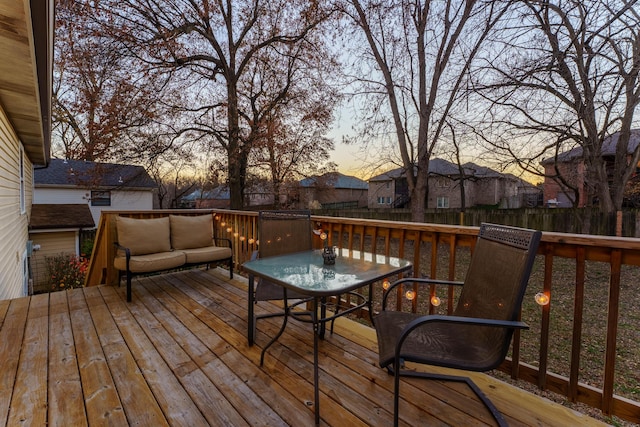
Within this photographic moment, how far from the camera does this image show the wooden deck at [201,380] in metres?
1.63

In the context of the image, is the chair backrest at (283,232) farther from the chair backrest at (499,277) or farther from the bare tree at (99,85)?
the bare tree at (99,85)

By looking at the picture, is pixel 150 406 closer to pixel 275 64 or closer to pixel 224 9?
pixel 275 64

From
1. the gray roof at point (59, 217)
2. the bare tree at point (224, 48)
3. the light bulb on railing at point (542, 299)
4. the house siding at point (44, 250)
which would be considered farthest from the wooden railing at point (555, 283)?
the house siding at point (44, 250)

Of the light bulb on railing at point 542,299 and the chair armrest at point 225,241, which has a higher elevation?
the light bulb on railing at point 542,299

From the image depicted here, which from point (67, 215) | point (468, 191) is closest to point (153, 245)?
point (67, 215)

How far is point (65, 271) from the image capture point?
9.88 m

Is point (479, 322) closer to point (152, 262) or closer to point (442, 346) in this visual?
point (442, 346)

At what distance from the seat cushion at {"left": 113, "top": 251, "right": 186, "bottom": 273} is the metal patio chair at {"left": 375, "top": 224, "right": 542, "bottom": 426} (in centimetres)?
294

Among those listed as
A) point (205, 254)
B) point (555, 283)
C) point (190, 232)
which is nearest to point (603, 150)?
point (555, 283)

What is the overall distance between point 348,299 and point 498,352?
1763mm

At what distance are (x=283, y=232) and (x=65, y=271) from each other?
35.8 feet

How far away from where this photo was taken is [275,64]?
9.04 metres

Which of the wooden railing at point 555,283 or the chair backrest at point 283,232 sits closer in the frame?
the wooden railing at point 555,283

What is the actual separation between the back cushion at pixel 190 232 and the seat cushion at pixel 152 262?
0.36 metres
